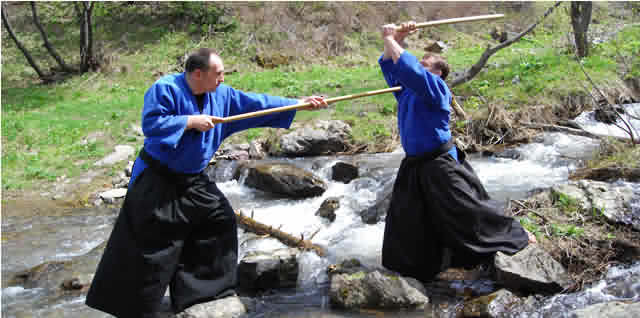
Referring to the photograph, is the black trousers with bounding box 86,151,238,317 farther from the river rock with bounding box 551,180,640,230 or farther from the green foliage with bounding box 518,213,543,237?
the river rock with bounding box 551,180,640,230

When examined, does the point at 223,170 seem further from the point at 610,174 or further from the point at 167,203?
the point at 610,174

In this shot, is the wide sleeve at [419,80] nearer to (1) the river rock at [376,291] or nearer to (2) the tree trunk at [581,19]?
(1) the river rock at [376,291]

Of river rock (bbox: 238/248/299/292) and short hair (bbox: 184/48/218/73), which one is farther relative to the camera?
river rock (bbox: 238/248/299/292)

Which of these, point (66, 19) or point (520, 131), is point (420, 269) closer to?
point (520, 131)

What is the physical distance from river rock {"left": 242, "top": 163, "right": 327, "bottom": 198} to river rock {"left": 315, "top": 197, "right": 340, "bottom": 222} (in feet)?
1.85

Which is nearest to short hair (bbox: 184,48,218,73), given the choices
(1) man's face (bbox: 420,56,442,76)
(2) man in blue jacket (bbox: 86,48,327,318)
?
(2) man in blue jacket (bbox: 86,48,327,318)

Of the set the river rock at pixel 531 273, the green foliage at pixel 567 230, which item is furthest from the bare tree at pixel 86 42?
the river rock at pixel 531 273

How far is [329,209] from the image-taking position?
232 inches

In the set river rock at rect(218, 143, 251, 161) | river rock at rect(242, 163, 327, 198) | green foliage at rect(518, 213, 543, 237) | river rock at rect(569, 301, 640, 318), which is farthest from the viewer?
river rock at rect(218, 143, 251, 161)

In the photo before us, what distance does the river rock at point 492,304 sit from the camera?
3352mm

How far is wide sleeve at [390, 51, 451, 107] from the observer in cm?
328

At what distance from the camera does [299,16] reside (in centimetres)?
1638

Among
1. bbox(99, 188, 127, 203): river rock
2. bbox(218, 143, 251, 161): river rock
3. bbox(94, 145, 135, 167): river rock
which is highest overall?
bbox(218, 143, 251, 161): river rock

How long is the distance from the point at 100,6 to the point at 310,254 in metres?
16.5
